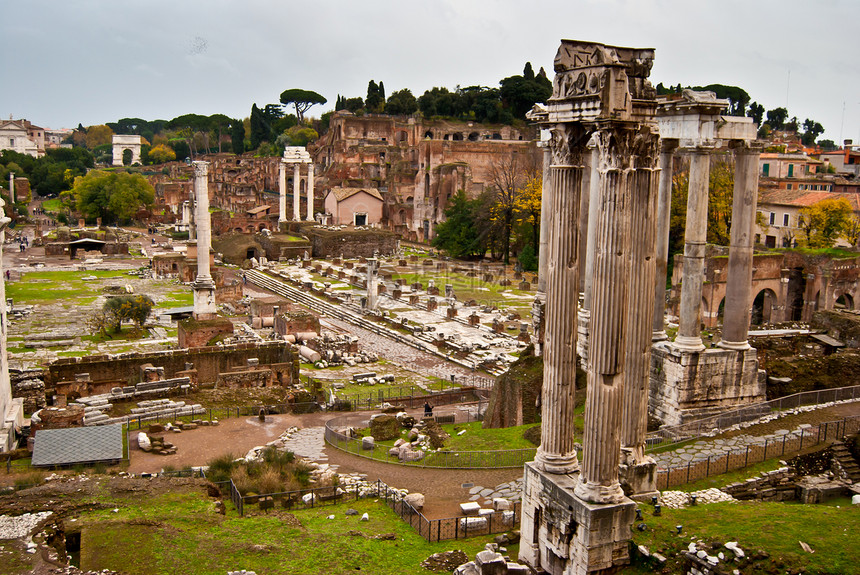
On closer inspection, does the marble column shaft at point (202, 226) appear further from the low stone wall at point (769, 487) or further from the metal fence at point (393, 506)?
the low stone wall at point (769, 487)

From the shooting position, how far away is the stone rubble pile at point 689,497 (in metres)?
9.79

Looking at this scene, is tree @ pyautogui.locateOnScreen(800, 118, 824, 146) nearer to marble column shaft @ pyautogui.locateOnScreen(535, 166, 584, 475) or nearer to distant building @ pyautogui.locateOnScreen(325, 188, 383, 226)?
distant building @ pyautogui.locateOnScreen(325, 188, 383, 226)

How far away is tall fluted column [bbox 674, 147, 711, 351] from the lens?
1316 cm

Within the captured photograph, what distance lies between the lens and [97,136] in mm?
146750

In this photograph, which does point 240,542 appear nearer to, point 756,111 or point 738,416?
point 738,416

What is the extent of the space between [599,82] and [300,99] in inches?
3857

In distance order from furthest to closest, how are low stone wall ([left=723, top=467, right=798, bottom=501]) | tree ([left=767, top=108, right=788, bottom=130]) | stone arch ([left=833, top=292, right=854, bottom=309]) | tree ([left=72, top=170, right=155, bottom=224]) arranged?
tree ([left=767, top=108, right=788, bottom=130]) → tree ([left=72, top=170, right=155, bottom=224]) → stone arch ([left=833, top=292, right=854, bottom=309]) → low stone wall ([left=723, top=467, right=798, bottom=501])

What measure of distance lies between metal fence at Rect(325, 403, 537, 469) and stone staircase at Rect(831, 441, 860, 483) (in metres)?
4.62

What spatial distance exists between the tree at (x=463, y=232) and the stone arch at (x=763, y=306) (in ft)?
67.0

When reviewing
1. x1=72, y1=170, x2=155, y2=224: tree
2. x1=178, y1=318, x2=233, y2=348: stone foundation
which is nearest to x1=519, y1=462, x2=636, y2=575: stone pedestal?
x1=178, y1=318, x2=233, y2=348: stone foundation

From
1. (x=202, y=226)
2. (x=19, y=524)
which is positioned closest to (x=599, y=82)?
(x=19, y=524)

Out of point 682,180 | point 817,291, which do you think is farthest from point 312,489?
point 682,180

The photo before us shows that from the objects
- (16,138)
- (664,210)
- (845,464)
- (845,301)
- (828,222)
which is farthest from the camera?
(16,138)

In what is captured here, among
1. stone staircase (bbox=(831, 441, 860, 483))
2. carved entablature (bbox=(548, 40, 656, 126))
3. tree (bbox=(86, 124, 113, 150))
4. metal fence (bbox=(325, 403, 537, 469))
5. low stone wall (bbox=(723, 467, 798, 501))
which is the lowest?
metal fence (bbox=(325, 403, 537, 469))
